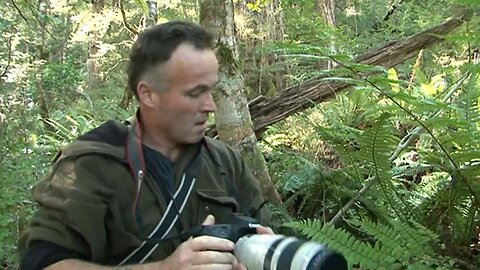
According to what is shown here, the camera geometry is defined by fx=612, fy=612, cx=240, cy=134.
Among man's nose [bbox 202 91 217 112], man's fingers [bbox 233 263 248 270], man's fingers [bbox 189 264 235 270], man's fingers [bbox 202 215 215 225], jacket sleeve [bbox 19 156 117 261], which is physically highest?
man's nose [bbox 202 91 217 112]

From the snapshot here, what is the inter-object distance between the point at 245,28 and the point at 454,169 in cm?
534

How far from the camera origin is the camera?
4.64 ft

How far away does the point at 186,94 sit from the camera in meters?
2.09

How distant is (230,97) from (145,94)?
194 centimetres

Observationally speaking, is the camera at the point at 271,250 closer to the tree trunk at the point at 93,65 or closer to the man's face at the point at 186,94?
the man's face at the point at 186,94

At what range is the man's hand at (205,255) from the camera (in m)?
1.68

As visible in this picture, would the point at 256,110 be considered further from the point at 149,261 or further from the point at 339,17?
the point at 339,17

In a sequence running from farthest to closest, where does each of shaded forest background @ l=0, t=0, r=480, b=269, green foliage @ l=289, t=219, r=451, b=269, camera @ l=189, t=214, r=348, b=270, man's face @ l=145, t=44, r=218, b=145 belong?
shaded forest background @ l=0, t=0, r=480, b=269 < green foliage @ l=289, t=219, r=451, b=269 < man's face @ l=145, t=44, r=218, b=145 < camera @ l=189, t=214, r=348, b=270

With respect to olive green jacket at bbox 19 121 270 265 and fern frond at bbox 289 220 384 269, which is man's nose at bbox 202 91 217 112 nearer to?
olive green jacket at bbox 19 121 270 265

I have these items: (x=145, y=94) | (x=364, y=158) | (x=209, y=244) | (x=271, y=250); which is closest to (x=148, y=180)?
(x=145, y=94)

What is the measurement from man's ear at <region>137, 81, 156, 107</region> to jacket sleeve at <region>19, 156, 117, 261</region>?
0.29m

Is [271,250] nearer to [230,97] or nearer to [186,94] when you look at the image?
[186,94]

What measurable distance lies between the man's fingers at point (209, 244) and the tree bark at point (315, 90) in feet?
11.7

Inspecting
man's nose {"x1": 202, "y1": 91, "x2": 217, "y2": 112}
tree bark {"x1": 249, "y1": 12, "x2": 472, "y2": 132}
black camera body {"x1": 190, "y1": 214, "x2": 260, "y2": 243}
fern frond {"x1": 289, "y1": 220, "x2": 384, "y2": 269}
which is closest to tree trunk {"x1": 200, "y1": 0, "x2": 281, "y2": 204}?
tree bark {"x1": 249, "y1": 12, "x2": 472, "y2": 132}
